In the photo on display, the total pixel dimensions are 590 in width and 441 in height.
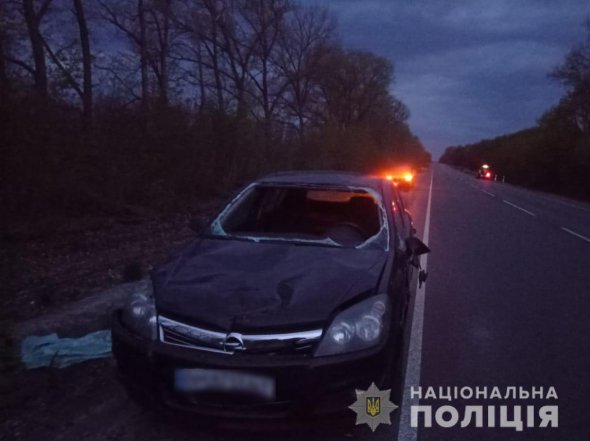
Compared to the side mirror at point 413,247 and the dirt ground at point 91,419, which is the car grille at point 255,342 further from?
the side mirror at point 413,247

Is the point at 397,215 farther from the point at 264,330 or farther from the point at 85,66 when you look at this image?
the point at 85,66

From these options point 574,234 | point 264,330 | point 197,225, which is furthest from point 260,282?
point 574,234

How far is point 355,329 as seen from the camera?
11.1 ft

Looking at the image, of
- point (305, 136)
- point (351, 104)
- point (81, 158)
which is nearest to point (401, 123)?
point (351, 104)

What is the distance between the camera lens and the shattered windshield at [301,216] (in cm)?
493

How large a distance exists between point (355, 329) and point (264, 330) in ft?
1.76

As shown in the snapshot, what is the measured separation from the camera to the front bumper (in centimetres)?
317

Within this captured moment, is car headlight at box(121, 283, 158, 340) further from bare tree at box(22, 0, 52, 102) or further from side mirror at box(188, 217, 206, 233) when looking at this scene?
bare tree at box(22, 0, 52, 102)

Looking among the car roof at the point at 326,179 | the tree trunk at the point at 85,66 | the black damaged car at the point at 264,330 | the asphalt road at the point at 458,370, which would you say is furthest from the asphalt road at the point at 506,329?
the tree trunk at the point at 85,66

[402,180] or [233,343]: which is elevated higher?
[233,343]

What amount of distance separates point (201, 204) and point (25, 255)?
9437 millimetres

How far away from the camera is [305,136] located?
36.4 metres

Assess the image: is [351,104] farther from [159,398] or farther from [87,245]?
[159,398]

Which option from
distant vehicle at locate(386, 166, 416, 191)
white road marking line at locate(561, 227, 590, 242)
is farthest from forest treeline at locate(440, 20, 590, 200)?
white road marking line at locate(561, 227, 590, 242)
